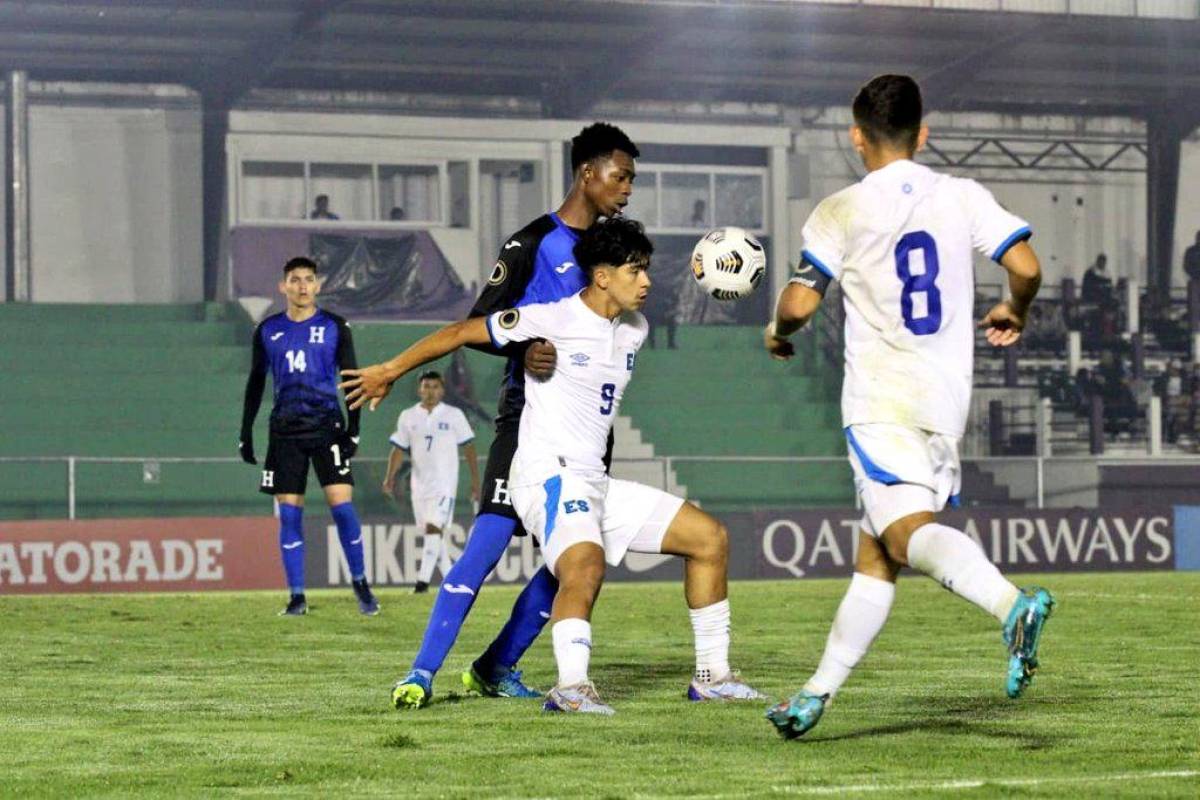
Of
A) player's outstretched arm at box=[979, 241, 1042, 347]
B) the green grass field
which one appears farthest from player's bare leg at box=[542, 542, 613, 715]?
player's outstretched arm at box=[979, 241, 1042, 347]

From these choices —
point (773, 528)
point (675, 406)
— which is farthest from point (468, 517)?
point (675, 406)

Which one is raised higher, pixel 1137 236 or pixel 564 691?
pixel 1137 236

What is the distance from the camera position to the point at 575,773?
557cm

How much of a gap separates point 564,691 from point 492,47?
1019 inches

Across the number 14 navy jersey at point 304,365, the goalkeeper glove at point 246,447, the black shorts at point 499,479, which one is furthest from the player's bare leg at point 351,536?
the black shorts at point 499,479

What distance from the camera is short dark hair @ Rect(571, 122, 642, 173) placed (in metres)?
7.66

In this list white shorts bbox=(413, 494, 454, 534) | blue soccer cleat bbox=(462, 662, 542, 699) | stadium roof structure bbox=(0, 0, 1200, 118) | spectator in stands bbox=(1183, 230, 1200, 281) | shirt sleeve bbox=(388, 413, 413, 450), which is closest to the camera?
blue soccer cleat bbox=(462, 662, 542, 699)

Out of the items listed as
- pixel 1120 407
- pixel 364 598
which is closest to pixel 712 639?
pixel 364 598

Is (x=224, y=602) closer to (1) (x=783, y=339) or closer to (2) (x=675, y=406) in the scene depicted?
(1) (x=783, y=339)

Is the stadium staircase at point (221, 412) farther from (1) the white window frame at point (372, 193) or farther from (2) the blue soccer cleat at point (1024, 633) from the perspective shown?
(2) the blue soccer cleat at point (1024, 633)

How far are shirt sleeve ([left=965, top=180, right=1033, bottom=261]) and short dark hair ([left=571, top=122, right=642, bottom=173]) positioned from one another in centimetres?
189

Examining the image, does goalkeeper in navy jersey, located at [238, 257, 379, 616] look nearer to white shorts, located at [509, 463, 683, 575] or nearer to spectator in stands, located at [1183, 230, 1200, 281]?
white shorts, located at [509, 463, 683, 575]

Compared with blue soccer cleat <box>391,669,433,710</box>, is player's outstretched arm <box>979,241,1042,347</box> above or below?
above

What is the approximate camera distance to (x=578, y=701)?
23.1 feet
